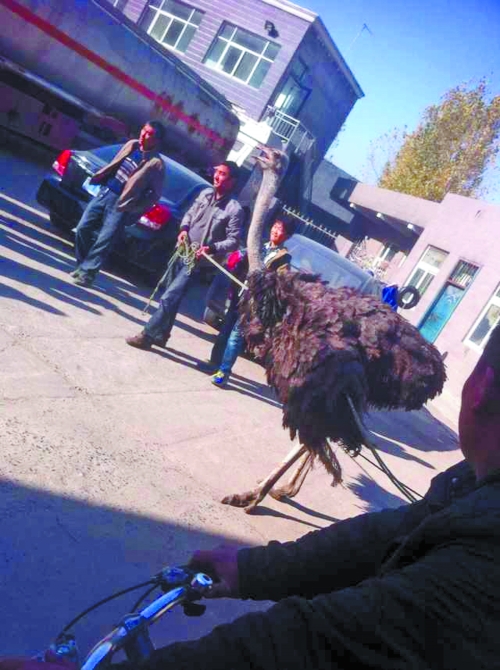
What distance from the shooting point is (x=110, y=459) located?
421 centimetres

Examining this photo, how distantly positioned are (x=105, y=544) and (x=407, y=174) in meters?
33.6

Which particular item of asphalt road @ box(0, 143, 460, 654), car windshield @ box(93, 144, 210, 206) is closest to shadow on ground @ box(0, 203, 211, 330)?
asphalt road @ box(0, 143, 460, 654)

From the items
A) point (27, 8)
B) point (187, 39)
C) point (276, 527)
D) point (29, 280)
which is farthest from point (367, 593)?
point (187, 39)

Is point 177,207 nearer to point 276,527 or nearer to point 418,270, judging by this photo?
point 276,527

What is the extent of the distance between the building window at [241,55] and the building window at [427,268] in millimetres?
11647

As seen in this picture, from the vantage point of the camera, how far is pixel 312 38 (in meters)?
26.7

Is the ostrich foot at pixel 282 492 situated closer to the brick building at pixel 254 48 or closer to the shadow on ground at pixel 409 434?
the shadow on ground at pixel 409 434

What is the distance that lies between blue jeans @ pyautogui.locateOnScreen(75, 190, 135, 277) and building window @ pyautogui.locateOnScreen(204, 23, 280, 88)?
21.0m

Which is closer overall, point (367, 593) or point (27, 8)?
point (367, 593)

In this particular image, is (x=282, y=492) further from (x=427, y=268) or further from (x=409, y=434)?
(x=427, y=268)

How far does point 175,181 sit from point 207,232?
317 cm

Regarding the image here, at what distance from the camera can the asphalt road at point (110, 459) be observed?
121 inches

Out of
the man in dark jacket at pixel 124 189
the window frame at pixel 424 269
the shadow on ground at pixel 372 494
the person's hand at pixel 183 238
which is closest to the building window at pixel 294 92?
the window frame at pixel 424 269

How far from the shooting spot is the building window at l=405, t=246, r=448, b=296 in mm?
18656
